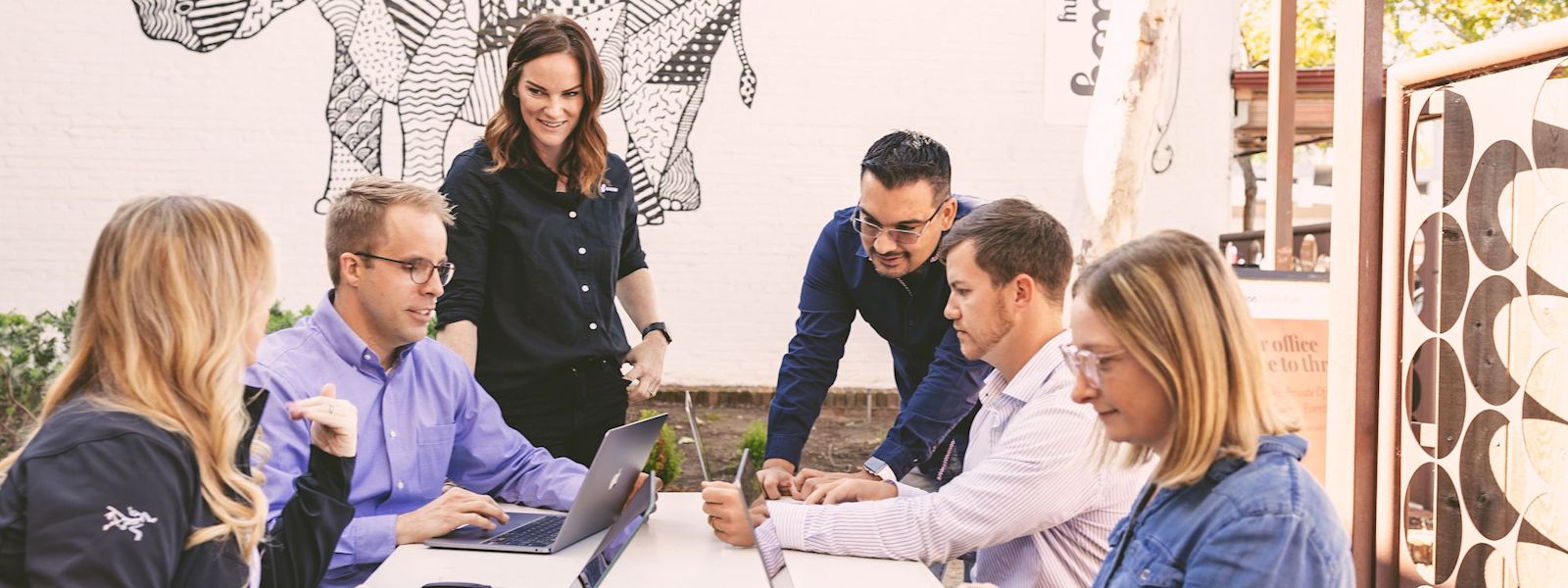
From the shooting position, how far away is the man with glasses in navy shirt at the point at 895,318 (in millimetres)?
3166

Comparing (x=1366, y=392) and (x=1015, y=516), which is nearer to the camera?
(x=1015, y=516)

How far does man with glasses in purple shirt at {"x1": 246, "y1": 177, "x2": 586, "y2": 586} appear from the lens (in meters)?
2.43

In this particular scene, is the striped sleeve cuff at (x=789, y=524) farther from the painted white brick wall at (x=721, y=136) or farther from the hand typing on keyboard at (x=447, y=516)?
the painted white brick wall at (x=721, y=136)

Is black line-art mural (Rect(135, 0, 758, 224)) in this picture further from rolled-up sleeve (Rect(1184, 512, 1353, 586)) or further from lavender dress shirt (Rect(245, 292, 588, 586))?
rolled-up sleeve (Rect(1184, 512, 1353, 586))

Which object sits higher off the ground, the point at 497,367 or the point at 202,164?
the point at 202,164

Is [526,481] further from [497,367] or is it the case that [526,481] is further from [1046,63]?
[1046,63]

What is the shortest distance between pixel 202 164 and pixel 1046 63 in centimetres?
577

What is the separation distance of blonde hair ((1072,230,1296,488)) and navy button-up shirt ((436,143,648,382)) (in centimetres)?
195

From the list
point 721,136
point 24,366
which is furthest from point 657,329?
point 721,136

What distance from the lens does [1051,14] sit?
9.10 metres

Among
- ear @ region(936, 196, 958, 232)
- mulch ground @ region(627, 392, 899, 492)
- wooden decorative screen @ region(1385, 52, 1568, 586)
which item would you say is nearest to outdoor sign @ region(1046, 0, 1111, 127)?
mulch ground @ region(627, 392, 899, 492)

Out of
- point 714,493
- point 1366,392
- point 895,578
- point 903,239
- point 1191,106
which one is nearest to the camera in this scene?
point 895,578

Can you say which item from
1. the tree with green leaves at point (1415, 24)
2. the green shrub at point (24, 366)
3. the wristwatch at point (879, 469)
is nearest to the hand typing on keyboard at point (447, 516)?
the wristwatch at point (879, 469)

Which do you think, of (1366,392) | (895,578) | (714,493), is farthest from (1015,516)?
(1366,392)
